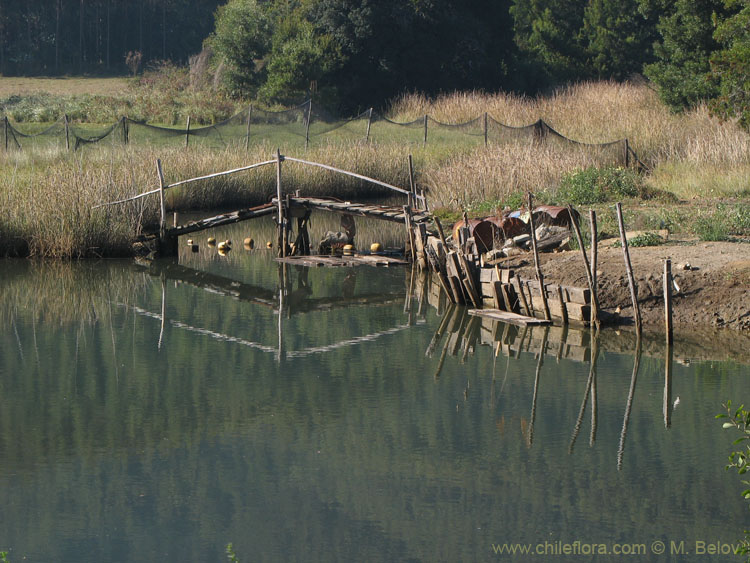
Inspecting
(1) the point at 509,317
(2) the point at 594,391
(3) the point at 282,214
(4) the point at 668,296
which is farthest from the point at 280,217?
(2) the point at 594,391

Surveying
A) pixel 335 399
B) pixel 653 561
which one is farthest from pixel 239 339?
pixel 653 561

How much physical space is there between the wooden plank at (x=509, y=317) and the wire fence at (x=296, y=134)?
11907 mm

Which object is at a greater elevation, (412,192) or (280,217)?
(412,192)

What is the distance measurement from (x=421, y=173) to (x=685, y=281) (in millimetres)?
15126

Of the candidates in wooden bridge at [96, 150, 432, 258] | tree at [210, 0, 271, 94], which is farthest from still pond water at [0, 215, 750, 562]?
tree at [210, 0, 271, 94]

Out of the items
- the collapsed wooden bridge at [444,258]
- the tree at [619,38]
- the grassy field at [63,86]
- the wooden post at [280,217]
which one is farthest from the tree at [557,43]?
the wooden post at [280,217]

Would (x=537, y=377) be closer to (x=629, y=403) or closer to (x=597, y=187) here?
(x=629, y=403)

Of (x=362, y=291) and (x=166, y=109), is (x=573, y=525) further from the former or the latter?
(x=166, y=109)

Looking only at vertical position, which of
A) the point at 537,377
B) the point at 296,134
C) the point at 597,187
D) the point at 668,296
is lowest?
the point at 537,377

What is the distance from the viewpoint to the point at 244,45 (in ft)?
149

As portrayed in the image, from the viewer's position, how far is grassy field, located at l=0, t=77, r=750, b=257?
60.8 feet

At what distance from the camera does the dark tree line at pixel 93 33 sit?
61969 millimetres

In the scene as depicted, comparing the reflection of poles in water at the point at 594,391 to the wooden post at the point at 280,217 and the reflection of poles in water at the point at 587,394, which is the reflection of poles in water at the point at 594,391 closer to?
the reflection of poles in water at the point at 587,394

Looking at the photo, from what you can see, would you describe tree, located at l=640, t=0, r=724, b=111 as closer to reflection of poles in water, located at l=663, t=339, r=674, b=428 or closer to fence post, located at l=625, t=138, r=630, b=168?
fence post, located at l=625, t=138, r=630, b=168
